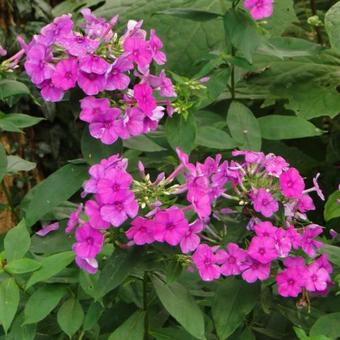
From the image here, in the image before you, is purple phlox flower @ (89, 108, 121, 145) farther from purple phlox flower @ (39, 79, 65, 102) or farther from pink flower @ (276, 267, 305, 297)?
pink flower @ (276, 267, 305, 297)

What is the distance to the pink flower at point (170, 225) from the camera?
4.98 ft

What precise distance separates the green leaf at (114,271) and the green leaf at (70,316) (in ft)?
0.26

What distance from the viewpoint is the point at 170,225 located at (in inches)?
60.1

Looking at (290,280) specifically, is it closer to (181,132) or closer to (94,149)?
(181,132)

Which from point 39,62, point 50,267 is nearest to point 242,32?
point 39,62

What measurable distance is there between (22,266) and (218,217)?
42cm

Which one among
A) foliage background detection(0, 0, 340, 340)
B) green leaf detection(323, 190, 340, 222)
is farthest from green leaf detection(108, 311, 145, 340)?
green leaf detection(323, 190, 340, 222)

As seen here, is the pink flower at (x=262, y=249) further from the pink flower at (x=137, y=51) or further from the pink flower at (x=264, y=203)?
the pink flower at (x=137, y=51)

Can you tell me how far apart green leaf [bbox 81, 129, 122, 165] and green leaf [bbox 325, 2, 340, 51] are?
114cm

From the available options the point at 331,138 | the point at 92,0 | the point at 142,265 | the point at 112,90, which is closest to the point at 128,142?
the point at 112,90

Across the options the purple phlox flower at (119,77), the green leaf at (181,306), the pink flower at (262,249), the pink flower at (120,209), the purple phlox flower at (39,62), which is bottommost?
the green leaf at (181,306)

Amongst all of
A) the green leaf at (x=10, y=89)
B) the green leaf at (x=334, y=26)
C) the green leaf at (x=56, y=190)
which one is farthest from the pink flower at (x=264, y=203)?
the green leaf at (x=334, y=26)

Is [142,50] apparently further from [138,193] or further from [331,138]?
[331,138]

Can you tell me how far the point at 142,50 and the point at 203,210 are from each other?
1.15 ft
